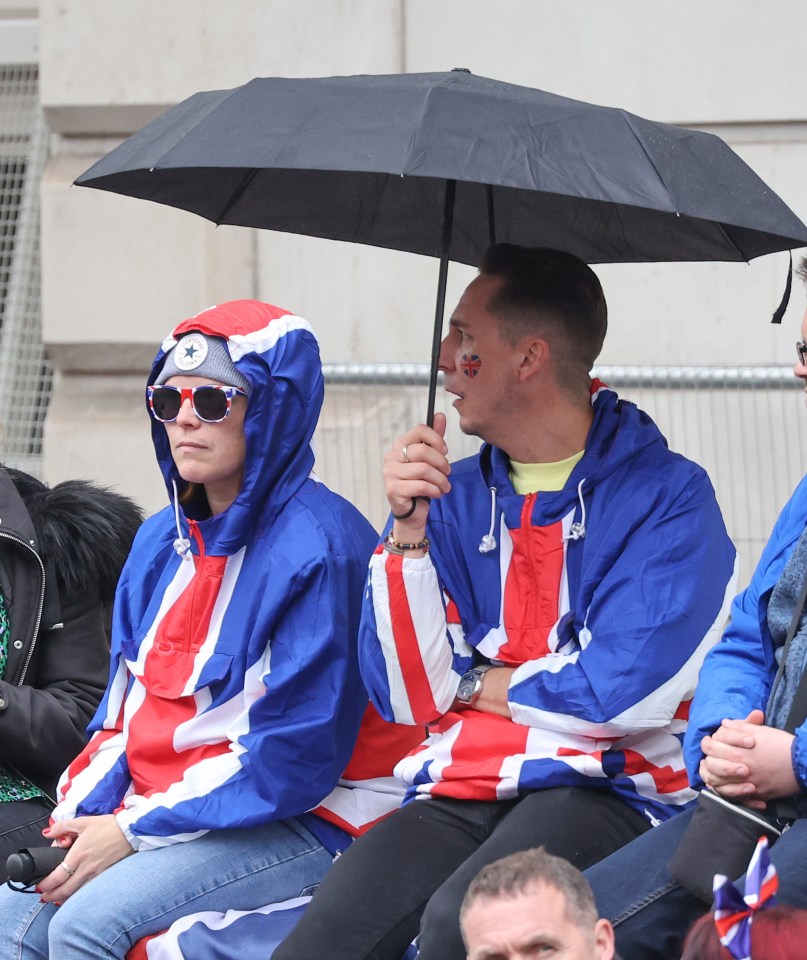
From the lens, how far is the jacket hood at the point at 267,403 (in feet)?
11.6

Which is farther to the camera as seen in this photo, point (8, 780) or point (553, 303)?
point (8, 780)

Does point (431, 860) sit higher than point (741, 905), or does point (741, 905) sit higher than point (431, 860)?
point (741, 905)

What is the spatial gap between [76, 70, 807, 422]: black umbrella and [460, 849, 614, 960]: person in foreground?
1216mm

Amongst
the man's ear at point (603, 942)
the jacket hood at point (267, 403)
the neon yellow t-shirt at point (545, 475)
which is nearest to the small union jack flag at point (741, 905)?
the man's ear at point (603, 942)

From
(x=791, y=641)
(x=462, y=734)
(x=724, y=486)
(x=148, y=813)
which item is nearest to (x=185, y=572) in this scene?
(x=148, y=813)

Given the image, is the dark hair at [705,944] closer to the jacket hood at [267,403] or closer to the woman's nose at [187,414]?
the jacket hood at [267,403]

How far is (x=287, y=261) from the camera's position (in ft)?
19.7

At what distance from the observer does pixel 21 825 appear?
384 cm

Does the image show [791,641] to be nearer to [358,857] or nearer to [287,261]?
[358,857]

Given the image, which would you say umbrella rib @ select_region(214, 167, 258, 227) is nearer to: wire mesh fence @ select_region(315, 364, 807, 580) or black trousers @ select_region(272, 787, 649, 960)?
wire mesh fence @ select_region(315, 364, 807, 580)

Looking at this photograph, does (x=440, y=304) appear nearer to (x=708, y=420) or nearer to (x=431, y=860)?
(x=431, y=860)

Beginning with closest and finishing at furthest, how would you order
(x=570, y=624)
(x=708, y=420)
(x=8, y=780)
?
1. (x=570, y=624)
2. (x=8, y=780)
3. (x=708, y=420)

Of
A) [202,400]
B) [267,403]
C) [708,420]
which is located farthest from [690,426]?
[202,400]

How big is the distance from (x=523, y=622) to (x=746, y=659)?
0.50 metres
